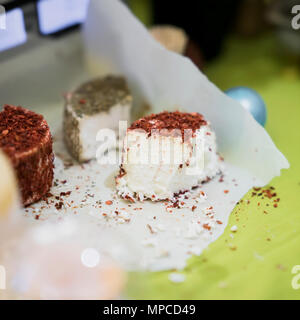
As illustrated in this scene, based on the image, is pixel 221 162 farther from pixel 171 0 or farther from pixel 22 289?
pixel 171 0

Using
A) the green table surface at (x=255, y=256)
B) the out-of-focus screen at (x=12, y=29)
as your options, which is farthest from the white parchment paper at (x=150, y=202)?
the out-of-focus screen at (x=12, y=29)

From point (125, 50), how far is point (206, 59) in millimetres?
460

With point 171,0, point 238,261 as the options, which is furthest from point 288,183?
point 171,0

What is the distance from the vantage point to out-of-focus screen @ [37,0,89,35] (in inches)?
62.7

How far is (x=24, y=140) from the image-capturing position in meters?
1.24

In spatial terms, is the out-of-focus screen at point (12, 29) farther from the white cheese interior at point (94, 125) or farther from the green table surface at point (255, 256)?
the green table surface at point (255, 256)

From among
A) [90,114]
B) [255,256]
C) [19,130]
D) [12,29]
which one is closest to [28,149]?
[19,130]

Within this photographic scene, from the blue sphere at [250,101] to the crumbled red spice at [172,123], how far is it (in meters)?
0.17

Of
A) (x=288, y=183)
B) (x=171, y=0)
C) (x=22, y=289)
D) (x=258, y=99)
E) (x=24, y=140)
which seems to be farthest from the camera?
(x=171, y=0)

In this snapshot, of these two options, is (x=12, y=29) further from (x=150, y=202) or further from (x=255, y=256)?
(x=255, y=256)

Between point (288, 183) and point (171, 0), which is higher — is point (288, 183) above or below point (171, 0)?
below

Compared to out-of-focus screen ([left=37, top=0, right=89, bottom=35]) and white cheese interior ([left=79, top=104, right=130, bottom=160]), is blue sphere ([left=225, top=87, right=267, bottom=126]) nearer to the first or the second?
white cheese interior ([left=79, top=104, right=130, bottom=160])

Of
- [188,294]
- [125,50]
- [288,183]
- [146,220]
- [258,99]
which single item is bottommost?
[188,294]

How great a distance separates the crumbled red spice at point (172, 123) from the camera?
1328mm
